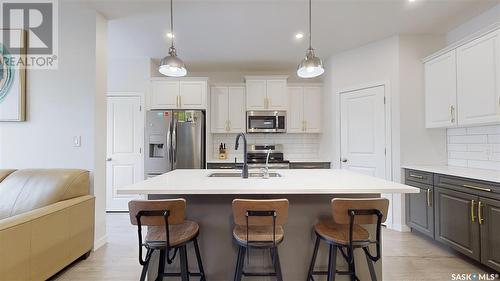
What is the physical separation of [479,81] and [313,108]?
2422 mm

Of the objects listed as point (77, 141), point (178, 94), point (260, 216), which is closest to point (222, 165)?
point (178, 94)

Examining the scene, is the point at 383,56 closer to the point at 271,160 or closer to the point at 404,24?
the point at 404,24

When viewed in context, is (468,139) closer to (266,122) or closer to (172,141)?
(266,122)

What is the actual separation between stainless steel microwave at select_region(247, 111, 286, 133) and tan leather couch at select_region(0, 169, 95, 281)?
8.66 feet

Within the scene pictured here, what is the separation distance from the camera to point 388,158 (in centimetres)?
358

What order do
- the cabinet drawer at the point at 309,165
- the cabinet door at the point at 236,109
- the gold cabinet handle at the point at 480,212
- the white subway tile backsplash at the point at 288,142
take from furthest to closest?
the white subway tile backsplash at the point at 288,142, the cabinet door at the point at 236,109, the cabinet drawer at the point at 309,165, the gold cabinet handle at the point at 480,212

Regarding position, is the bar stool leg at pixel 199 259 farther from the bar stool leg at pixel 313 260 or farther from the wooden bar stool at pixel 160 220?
the bar stool leg at pixel 313 260

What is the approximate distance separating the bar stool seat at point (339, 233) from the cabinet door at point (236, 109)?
3025 millimetres

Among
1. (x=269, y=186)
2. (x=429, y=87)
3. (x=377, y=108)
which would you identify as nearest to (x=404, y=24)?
(x=429, y=87)

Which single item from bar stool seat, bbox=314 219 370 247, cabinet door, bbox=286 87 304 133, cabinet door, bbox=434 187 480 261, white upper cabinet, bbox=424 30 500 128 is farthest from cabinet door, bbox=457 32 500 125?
cabinet door, bbox=286 87 304 133

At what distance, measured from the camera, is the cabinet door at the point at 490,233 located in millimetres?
2139

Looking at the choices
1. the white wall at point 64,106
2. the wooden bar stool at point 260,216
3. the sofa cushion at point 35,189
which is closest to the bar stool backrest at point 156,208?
the wooden bar stool at point 260,216

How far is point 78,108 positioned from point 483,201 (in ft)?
13.7

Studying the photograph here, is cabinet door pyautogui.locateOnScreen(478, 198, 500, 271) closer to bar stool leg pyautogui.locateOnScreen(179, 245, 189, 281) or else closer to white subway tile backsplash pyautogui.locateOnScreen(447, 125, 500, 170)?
white subway tile backsplash pyautogui.locateOnScreen(447, 125, 500, 170)
